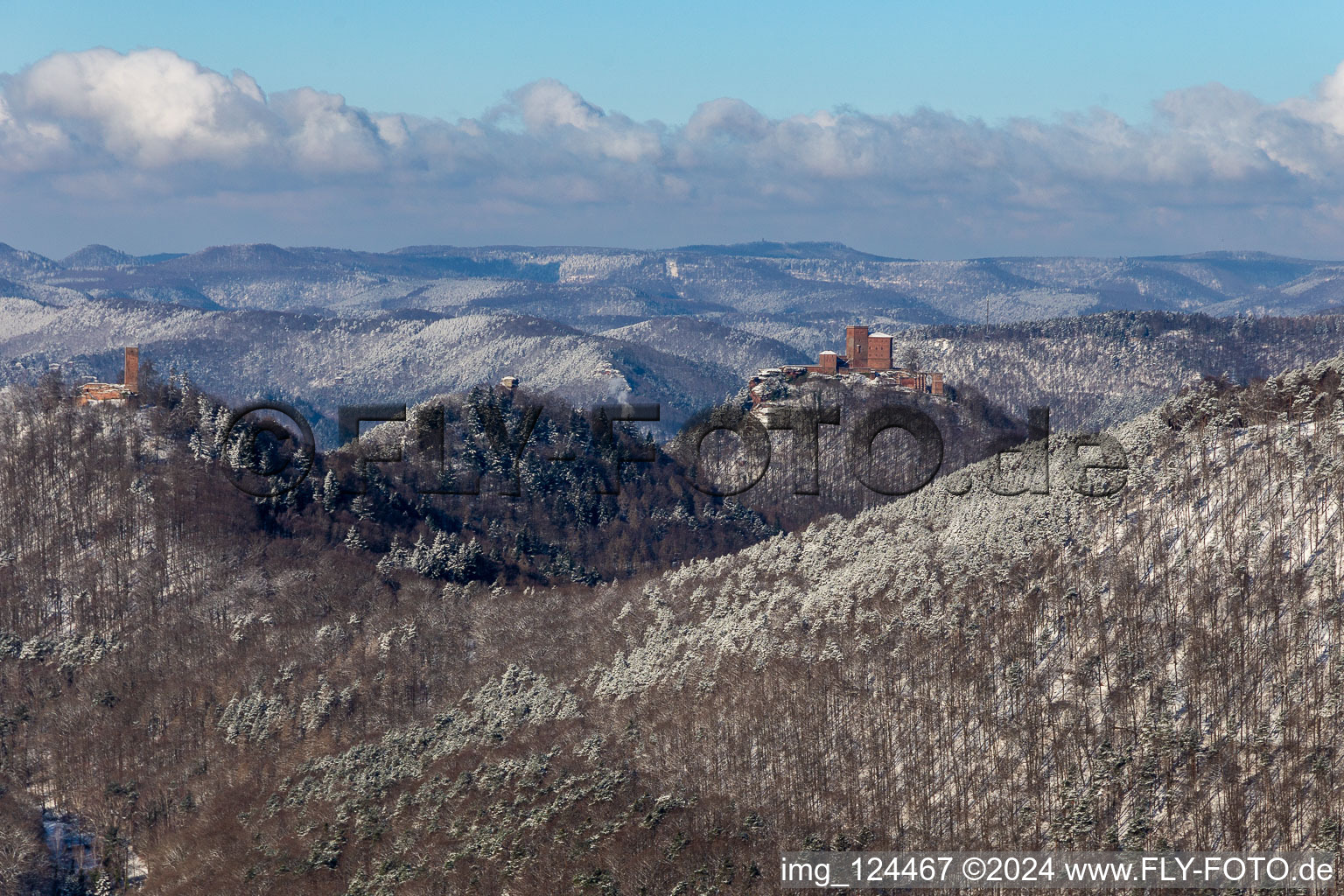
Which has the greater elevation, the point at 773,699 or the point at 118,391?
the point at 118,391

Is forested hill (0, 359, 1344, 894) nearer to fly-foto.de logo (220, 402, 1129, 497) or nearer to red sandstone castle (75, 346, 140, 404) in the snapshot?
fly-foto.de logo (220, 402, 1129, 497)

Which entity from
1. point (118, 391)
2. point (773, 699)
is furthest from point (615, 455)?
point (773, 699)

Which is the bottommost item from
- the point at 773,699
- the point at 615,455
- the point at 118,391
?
the point at 773,699

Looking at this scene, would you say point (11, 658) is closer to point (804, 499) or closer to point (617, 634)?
point (617, 634)

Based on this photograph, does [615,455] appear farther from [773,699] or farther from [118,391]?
[773,699]

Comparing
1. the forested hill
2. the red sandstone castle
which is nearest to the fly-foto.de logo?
the forested hill

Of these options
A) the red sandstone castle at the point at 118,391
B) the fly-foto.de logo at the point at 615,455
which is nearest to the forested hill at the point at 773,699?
the fly-foto.de logo at the point at 615,455

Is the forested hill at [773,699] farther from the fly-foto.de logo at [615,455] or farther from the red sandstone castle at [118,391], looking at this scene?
the red sandstone castle at [118,391]

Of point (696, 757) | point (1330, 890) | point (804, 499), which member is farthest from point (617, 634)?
point (804, 499)

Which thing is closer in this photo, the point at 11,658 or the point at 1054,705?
the point at 1054,705
